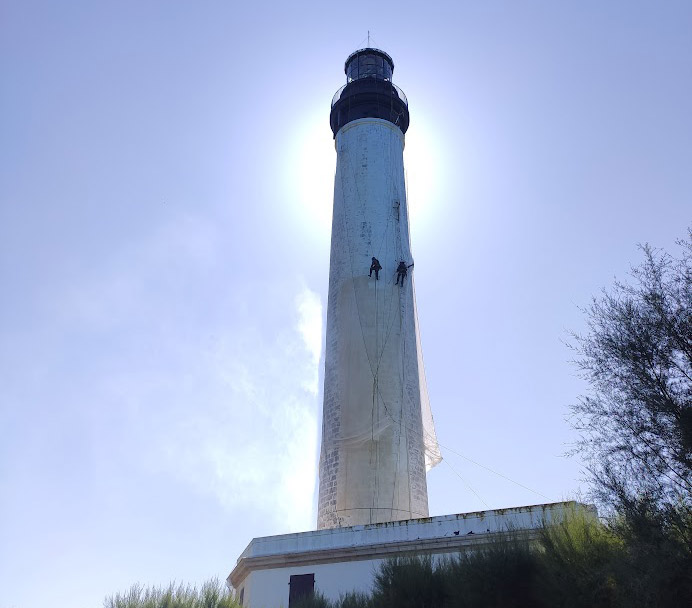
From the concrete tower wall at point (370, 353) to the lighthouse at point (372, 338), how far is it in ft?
0.11

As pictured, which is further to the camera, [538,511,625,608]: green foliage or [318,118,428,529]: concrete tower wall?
[318,118,428,529]: concrete tower wall

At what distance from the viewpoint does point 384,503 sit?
18.8m

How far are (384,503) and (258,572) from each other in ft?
13.6

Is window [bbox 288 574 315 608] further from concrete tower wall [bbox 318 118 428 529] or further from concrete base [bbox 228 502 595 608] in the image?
concrete tower wall [bbox 318 118 428 529]

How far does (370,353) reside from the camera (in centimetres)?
2120

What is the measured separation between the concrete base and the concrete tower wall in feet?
8.66

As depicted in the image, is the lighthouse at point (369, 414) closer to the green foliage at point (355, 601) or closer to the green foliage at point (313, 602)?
the green foliage at point (313, 602)

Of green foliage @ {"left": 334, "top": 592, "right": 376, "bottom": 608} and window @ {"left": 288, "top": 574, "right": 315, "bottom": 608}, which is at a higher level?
window @ {"left": 288, "top": 574, "right": 315, "bottom": 608}

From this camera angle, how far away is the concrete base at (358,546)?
49.0 ft

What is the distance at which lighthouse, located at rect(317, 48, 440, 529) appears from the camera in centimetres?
1934

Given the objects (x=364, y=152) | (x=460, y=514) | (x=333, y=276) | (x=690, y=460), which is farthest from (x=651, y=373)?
(x=364, y=152)

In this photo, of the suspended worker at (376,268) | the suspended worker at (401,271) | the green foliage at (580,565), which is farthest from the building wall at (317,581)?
the suspended worker at (401,271)

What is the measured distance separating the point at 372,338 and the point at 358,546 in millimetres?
7472

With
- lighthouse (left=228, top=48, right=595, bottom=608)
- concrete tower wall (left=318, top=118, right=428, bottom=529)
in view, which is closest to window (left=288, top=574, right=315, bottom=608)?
lighthouse (left=228, top=48, right=595, bottom=608)
